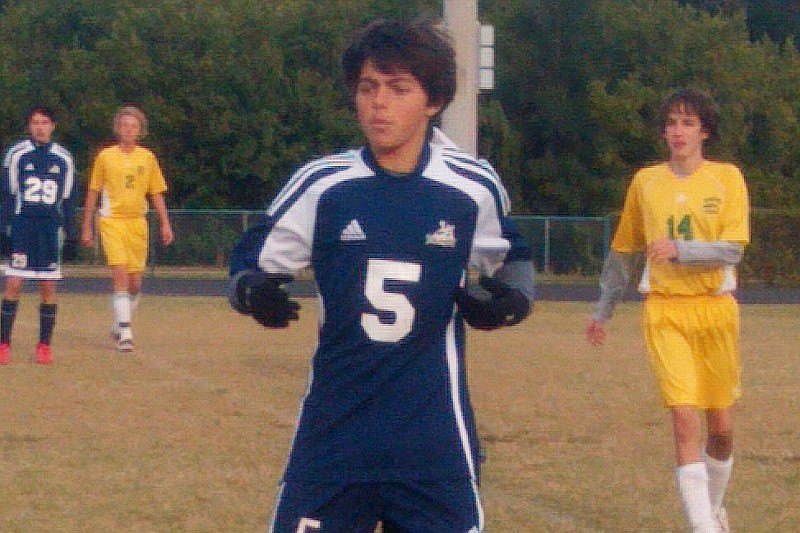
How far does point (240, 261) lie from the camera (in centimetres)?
394

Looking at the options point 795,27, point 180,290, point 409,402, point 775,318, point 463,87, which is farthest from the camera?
point 795,27

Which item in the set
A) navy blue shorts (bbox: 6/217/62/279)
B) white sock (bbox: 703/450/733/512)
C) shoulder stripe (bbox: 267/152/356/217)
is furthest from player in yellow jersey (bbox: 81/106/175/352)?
shoulder stripe (bbox: 267/152/356/217)

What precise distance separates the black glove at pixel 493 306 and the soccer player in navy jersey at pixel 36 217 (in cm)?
870

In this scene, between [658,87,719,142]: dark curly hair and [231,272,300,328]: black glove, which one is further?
[658,87,719,142]: dark curly hair

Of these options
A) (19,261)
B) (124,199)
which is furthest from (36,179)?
(124,199)

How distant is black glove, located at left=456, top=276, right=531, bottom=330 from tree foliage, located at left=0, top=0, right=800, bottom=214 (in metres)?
35.8

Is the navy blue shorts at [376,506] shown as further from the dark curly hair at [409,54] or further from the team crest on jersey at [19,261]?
the team crest on jersey at [19,261]

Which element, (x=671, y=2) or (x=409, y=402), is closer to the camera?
(x=409, y=402)

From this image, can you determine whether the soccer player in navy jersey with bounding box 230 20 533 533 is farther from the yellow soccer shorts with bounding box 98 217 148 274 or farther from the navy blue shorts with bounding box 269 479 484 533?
the yellow soccer shorts with bounding box 98 217 148 274

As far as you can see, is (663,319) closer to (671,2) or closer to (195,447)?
(195,447)

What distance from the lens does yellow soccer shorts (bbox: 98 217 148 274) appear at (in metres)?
13.0

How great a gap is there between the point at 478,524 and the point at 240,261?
889mm

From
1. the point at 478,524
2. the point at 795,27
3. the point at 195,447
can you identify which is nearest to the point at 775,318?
the point at 195,447

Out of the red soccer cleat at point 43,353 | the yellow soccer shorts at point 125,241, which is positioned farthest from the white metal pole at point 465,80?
the red soccer cleat at point 43,353
